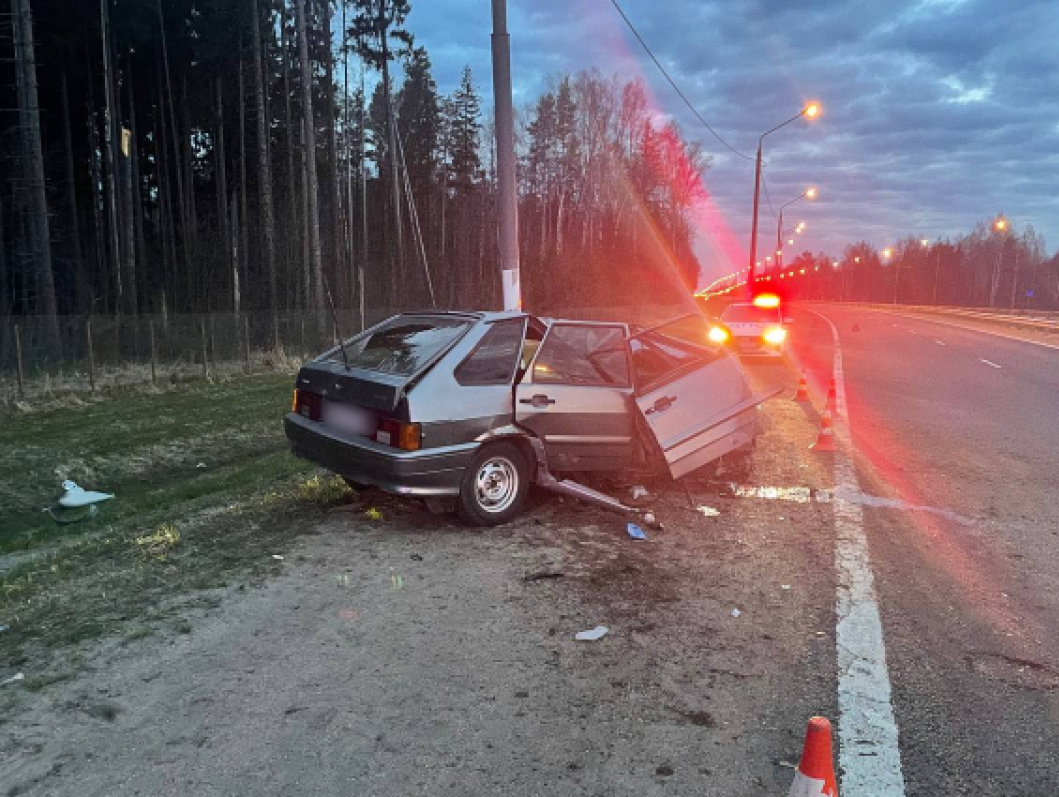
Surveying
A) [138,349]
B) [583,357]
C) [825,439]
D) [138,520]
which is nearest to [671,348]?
[583,357]

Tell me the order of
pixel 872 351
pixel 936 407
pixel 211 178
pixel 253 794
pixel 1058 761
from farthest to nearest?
pixel 211 178
pixel 872 351
pixel 936 407
pixel 1058 761
pixel 253 794

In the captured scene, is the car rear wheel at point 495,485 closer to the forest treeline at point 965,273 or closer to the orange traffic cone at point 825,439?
the orange traffic cone at point 825,439

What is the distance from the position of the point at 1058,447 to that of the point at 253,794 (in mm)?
10060

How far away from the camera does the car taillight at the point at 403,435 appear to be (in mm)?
5000

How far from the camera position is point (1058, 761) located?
9.32 feet

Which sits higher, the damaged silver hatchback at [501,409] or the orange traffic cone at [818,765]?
the damaged silver hatchback at [501,409]

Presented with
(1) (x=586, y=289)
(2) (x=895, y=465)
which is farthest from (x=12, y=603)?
(1) (x=586, y=289)

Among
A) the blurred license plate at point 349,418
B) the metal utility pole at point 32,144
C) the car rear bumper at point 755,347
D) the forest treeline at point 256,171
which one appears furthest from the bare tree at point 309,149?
the blurred license plate at point 349,418

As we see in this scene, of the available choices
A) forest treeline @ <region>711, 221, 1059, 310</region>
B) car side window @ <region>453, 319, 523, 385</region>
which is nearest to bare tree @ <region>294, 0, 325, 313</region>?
car side window @ <region>453, 319, 523, 385</region>

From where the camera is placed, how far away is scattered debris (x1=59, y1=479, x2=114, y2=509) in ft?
23.5

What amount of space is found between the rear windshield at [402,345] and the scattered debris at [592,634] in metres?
2.24

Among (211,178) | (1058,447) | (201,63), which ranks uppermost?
(201,63)

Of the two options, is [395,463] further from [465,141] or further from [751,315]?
[465,141]

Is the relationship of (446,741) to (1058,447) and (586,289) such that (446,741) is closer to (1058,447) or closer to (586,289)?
(1058,447)
